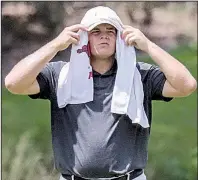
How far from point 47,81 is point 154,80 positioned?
18.1 inches

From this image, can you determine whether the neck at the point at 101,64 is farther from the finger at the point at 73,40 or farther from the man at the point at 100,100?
the finger at the point at 73,40

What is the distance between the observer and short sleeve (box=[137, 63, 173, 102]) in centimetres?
341

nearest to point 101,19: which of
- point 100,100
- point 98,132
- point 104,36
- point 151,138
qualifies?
point 104,36

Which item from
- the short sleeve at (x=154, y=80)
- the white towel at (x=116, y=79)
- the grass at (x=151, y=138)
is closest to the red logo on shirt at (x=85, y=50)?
the white towel at (x=116, y=79)

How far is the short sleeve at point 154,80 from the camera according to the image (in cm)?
341

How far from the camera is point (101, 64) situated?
3457 mm

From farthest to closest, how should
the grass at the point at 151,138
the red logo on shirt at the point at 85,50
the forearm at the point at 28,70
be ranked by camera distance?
the grass at the point at 151,138 < the red logo on shirt at the point at 85,50 < the forearm at the point at 28,70

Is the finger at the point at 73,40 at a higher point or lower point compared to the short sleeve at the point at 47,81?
higher

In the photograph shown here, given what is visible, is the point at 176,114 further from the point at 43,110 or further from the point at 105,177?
the point at 105,177

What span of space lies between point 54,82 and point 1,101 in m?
1.71

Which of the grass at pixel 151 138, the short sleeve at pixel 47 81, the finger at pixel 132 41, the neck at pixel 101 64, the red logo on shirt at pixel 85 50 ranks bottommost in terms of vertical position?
the grass at pixel 151 138

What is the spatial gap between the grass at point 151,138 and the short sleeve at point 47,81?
160 cm

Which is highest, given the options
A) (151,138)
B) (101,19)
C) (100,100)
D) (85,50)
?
(101,19)

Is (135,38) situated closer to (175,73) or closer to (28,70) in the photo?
(175,73)
